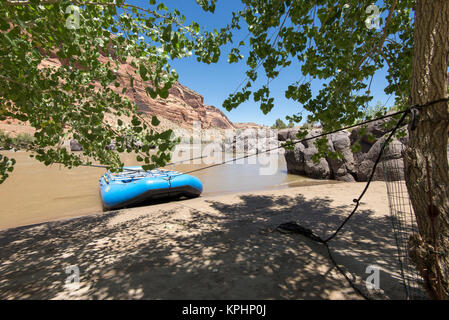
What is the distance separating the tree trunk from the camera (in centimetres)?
177

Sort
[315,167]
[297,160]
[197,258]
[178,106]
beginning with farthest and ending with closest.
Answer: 1. [178,106]
2. [297,160]
3. [315,167]
4. [197,258]

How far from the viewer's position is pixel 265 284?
8.07ft

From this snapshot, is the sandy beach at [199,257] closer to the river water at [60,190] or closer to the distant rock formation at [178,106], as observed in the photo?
the river water at [60,190]

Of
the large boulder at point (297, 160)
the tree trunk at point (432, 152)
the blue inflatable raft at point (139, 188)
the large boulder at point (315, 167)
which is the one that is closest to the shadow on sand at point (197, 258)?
the tree trunk at point (432, 152)

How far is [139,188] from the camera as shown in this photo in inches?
301

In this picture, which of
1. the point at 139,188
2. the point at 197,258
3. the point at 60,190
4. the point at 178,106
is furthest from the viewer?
the point at 178,106

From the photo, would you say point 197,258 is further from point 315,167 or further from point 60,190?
point 315,167

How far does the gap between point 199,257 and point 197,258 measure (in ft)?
0.14

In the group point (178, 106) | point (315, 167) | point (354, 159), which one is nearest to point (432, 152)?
point (354, 159)

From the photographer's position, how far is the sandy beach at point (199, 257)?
2.40 meters

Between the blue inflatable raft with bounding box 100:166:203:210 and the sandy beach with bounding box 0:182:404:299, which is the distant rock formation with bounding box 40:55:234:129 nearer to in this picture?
the blue inflatable raft with bounding box 100:166:203:210

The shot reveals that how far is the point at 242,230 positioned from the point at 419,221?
9.80ft
